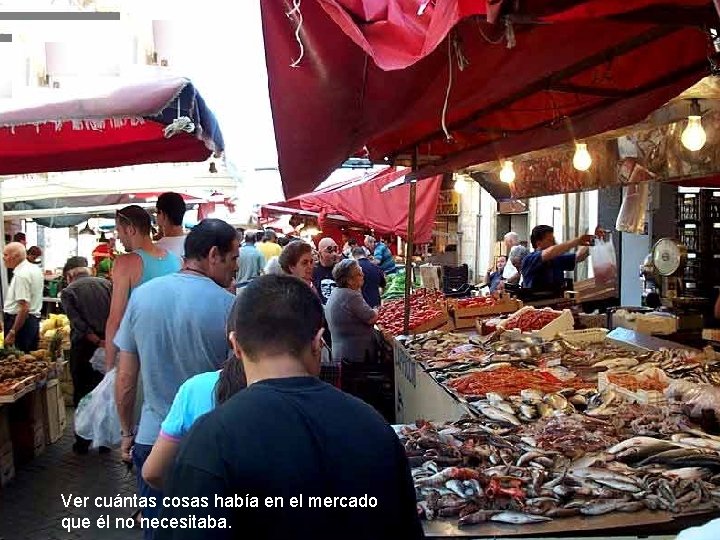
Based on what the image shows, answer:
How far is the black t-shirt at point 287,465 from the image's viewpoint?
163 centimetres

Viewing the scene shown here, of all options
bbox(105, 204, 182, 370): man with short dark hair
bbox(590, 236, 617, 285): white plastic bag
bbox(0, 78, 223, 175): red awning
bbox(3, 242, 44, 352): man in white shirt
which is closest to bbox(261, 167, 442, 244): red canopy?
bbox(590, 236, 617, 285): white plastic bag

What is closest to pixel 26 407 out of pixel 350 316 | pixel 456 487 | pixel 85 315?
pixel 85 315

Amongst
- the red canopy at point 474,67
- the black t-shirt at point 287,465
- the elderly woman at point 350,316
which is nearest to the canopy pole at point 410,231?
the elderly woman at point 350,316

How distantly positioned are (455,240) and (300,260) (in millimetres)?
20070

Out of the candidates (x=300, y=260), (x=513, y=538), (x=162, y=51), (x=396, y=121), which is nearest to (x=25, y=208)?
(x=162, y=51)

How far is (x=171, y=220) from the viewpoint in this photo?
228 inches

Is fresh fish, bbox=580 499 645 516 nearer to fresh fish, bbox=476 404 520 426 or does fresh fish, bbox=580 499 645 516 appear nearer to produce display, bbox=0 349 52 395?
fresh fish, bbox=476 404 520 426

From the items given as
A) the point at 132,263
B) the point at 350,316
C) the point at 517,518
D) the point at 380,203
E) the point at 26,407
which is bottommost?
the point at 26,407

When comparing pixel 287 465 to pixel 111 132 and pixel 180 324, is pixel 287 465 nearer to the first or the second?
pixel 180 324

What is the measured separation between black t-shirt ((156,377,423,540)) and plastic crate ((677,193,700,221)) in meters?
12.8

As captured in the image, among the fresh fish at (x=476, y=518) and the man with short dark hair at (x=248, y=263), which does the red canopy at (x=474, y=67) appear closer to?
the fresh fish at (x=476, y=518)

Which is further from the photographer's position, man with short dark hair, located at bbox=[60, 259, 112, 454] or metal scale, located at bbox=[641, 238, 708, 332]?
metal scale, located at bbox=[641, 238, 708, 332]

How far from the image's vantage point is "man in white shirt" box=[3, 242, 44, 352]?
9.47 metres

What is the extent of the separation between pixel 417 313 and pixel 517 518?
21.5ft
